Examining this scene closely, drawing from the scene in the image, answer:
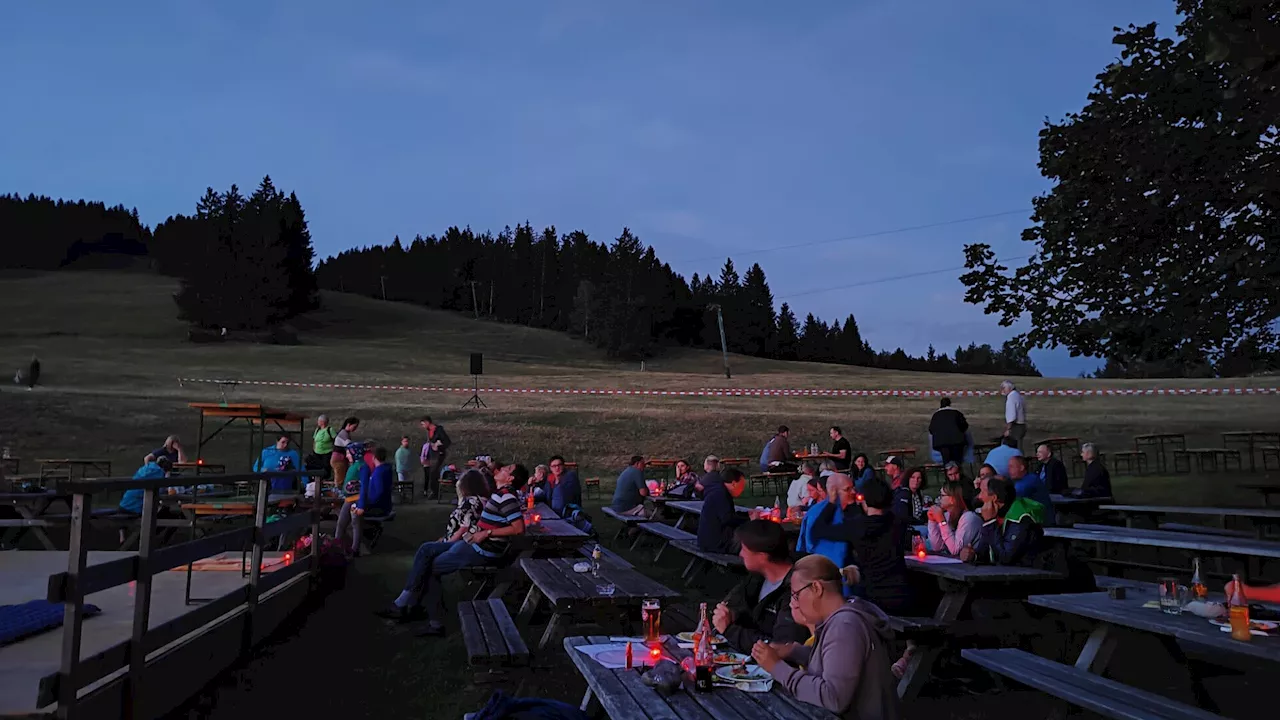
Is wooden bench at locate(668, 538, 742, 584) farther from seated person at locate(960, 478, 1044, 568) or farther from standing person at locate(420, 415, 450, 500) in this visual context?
standing person at locate(420, 415, 450, 500)

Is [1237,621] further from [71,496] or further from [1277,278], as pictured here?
[1277,278]

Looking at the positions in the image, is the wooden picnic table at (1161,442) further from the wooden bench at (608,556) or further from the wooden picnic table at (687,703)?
the wooden picnic table at (687,703)

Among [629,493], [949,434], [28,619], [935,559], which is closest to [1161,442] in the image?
[949,434]

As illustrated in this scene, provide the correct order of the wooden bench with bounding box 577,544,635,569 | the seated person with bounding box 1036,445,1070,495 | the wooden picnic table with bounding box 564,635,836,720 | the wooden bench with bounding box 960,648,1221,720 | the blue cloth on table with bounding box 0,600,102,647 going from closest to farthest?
the wooden picnic table with bounding box 564,635,836,720 → the wooden bench with bounding box 960,648,1221,720 → the blue cloth on table with bounding box 0,600,102,647 → the wooden bench with bounding box 577,544,635,569 → the seated person with bounding box 1036,445,1070,495

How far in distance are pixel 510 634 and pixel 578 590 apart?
1.85 feet

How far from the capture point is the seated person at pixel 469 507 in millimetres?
8656

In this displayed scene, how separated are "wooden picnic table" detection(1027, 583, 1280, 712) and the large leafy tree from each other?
700cm

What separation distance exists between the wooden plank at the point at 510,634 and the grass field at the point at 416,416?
0.41 meters

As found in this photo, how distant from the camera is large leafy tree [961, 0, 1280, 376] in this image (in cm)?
1136

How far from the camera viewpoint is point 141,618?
5.18 meters

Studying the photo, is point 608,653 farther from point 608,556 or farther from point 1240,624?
point 608,556

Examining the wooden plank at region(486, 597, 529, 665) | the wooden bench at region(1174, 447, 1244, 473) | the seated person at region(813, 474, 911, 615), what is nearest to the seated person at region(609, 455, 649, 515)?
the wooden plank at region(486, 597, 529, 665)

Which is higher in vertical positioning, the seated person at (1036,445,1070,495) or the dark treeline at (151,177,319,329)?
the dark treeline at (151,177,319,329)

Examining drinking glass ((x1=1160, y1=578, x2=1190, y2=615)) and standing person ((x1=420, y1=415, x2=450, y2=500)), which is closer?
drinking glass ((x1=1160, y1=578, x2=1190, y2=615))
